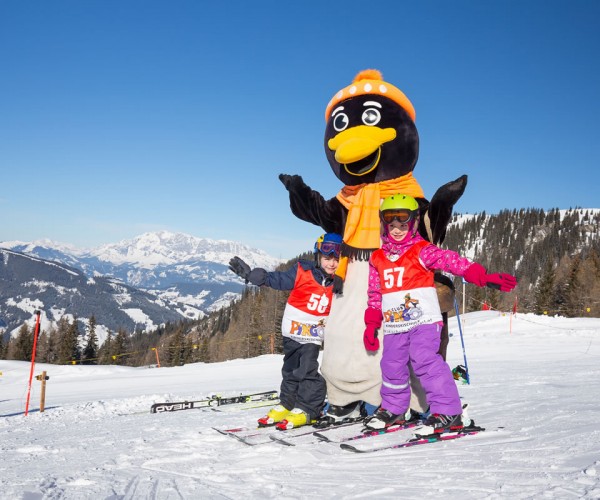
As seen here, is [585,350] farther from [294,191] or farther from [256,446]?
[256,446]

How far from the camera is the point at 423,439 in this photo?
3439 millimetres

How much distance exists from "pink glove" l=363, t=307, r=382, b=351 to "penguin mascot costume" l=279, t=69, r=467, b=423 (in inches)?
5.9

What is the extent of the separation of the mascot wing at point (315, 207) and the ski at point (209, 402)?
Answer: 9.44ft

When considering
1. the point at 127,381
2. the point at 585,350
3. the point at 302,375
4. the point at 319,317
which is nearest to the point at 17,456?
the point at 302,375

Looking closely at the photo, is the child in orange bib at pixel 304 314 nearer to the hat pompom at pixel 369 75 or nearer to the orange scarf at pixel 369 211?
the orange scarf at pixel 369 211

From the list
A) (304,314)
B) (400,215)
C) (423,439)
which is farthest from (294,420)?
(400,215)

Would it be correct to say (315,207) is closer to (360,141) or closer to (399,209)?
(360,141)

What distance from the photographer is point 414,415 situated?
14.5 feet

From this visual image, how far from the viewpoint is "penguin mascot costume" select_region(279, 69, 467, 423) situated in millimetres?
4594

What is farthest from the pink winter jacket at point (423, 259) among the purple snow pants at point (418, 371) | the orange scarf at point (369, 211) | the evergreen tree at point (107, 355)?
the evergreen tree at point (107, 355)

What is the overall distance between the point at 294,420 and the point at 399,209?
7.19 feet

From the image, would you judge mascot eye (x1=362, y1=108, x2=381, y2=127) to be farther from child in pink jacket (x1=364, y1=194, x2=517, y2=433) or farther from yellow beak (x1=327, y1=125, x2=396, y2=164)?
child in pink jacket (x1=364, y1=194, x2=517, y2=433)

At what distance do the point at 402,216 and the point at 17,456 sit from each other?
3.65 m

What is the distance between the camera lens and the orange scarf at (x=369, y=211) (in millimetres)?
4766
